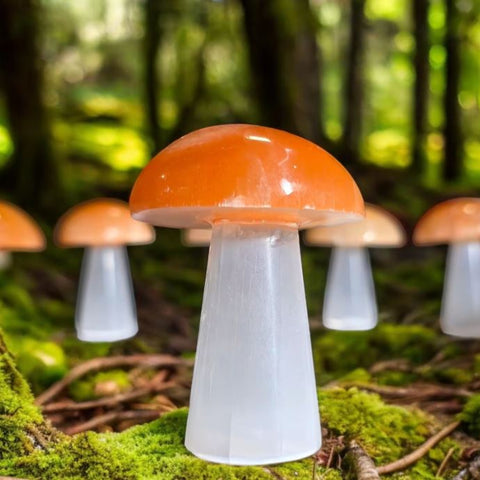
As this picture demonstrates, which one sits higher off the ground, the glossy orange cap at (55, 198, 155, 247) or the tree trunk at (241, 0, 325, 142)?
the tree trunk at (241, 0, 325, 142)

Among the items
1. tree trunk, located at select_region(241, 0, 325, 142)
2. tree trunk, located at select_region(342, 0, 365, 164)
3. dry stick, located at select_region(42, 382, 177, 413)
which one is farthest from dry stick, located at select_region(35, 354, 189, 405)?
tree trunk, located at select_region(342, 0, 365, 164)

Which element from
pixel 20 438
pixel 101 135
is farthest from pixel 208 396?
pixel 101 135

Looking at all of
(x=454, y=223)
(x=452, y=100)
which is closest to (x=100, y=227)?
(x=454, y=223)

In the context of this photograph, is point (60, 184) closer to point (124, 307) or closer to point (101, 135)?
point (124, 307)

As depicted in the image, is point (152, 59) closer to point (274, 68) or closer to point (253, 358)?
point (274, 68)

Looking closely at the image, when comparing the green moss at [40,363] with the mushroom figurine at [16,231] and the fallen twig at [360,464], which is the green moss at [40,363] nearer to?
the mushroom figurine at [16,231]

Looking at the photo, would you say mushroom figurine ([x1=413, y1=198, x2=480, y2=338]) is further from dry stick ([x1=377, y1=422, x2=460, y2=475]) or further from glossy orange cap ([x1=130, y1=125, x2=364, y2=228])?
glossy orange cap ([x1=130, y1=125, x2=364, y2=228])
